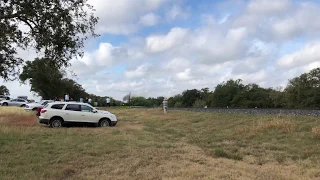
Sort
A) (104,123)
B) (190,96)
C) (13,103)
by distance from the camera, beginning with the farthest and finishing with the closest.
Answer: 1. (190,96)
2. (13,103)
3. (104,123)

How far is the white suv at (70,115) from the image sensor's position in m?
21.7

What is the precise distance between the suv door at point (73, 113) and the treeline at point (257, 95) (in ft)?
173

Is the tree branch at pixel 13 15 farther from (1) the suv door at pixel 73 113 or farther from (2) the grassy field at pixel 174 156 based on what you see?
(1) the suv door at pixel 73 113

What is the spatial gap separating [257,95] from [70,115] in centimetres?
7692

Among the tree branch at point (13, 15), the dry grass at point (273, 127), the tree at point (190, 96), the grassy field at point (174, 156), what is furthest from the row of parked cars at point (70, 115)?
the tree at point (190, 96)

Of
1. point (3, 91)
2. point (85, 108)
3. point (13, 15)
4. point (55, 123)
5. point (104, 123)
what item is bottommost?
point (104, 123)

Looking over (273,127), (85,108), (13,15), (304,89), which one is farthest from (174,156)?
(304,89)

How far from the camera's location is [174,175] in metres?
8.40

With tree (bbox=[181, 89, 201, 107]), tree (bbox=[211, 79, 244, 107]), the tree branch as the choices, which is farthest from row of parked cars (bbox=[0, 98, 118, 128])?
tree (bbox=[181, 89, 201, 107])

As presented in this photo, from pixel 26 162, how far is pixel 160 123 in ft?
53.2

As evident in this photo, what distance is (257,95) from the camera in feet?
Answer: 304

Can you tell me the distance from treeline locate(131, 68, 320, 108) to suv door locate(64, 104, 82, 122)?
5272cm

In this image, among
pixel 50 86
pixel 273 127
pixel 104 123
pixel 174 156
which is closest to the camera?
pixel 174 156

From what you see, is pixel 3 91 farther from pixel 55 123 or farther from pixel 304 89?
pixel 55 123
